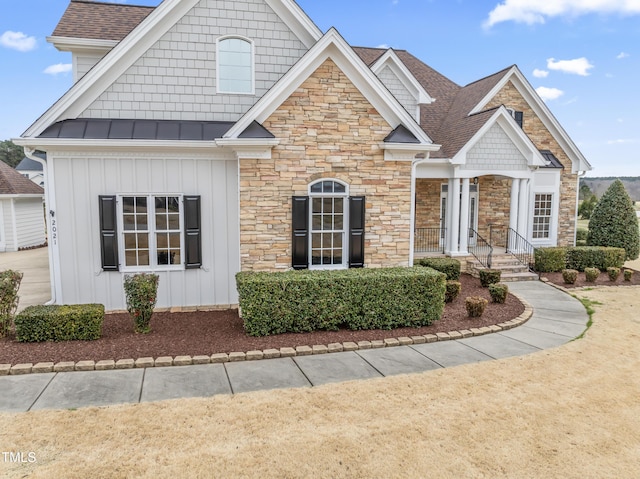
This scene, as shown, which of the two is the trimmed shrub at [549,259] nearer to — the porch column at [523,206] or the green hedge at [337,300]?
the porch column at [523,206]

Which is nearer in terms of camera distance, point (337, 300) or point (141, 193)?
point (337, 300)

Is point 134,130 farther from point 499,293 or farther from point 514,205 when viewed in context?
point 514,205

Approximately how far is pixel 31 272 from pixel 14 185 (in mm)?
8848

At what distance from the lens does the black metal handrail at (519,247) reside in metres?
16.4

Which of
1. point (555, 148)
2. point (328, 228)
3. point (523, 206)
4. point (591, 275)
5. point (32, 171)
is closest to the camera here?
point (328, 228)

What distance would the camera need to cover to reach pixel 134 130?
32.1ft

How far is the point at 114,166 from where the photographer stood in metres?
9.79

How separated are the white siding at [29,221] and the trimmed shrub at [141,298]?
17560mm

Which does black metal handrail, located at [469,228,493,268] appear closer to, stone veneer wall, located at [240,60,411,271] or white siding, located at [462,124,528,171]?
white siding, located at [462,124,528,171]

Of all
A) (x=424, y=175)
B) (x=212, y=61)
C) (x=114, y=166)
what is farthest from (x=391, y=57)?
(x=114, y=166)

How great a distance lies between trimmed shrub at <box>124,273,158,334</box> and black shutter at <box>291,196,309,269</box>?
3.05 m

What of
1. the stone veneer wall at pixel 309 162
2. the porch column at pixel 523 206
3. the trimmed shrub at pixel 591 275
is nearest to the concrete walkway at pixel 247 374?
the stone veneer wall at pixel 309 162

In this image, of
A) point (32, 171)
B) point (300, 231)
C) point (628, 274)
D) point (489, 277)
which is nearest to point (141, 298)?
point (300, 231)

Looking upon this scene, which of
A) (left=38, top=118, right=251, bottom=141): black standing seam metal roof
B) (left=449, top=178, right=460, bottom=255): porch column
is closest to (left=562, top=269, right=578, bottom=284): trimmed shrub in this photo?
(left=449, top=178, right=460, bottom=255): porch column
